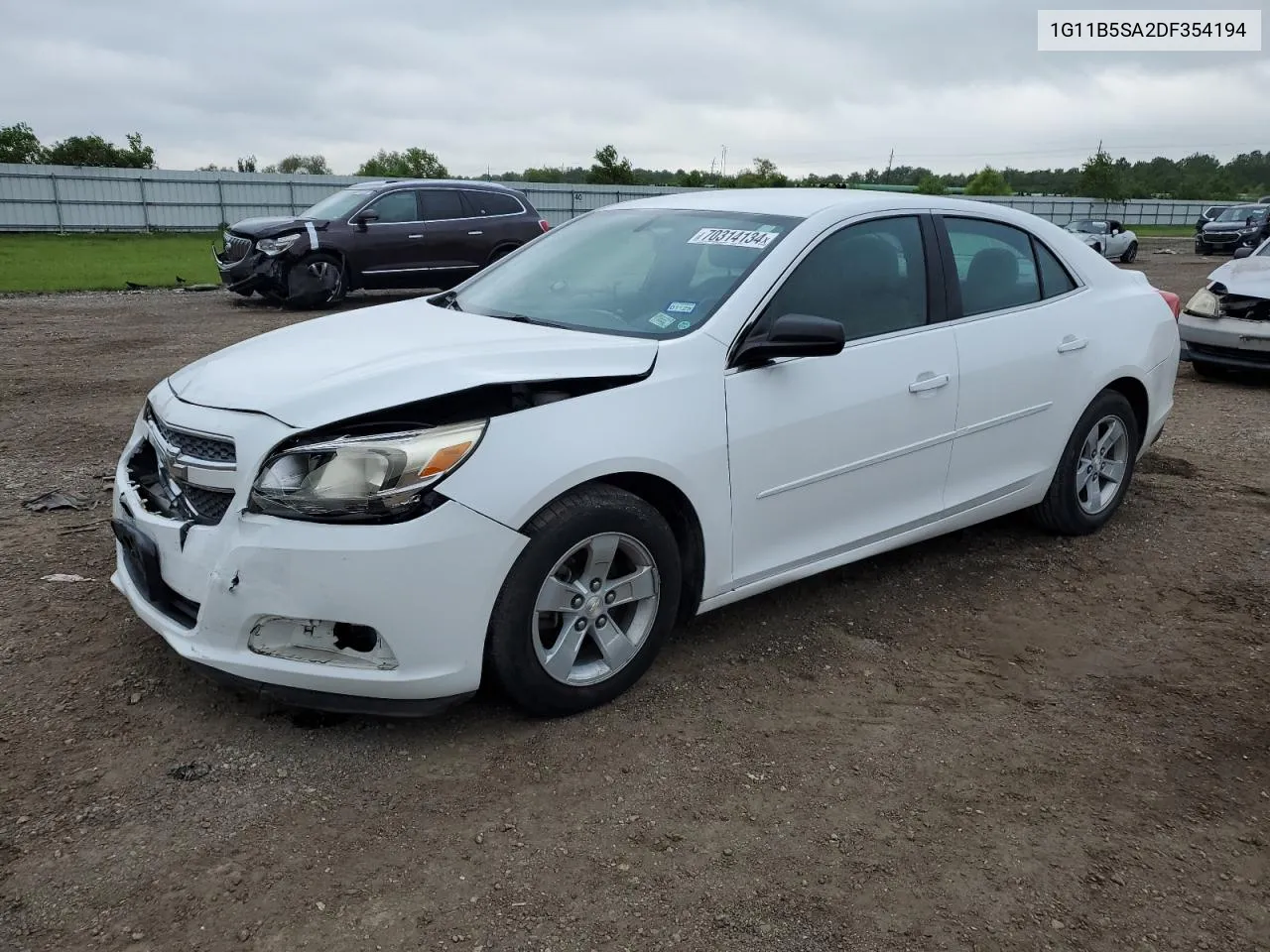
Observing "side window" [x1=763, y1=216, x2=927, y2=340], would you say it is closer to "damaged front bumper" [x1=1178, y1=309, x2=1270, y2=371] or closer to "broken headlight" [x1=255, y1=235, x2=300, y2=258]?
"damaged front bumper" [x1=1178, y1=309, x2=1270, y2=371]

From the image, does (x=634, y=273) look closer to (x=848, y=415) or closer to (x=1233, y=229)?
(x=848, y=415)

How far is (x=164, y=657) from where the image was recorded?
3.70 m

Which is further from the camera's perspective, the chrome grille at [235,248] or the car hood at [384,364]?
the chrome grille at [235,248]

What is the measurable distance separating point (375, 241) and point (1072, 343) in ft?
36.7

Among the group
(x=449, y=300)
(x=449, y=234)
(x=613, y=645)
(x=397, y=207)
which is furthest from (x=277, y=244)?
(x=613, y=645)

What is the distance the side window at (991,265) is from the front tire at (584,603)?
1894 millimetres

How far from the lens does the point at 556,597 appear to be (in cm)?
322

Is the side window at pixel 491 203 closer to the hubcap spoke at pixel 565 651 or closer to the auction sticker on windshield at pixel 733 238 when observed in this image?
the auction sticker on windshield at pixel 733 238

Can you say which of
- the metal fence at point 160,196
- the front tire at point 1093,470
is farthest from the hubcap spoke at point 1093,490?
the metal fence at point 160,196

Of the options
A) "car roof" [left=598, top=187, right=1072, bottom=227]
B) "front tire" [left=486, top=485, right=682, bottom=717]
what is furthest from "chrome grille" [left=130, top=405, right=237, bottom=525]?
"car roof" [left=598, top=187, right=1072, bottom=227]

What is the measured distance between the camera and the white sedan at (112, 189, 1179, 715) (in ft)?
9.77

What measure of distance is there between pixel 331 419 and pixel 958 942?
211 cm

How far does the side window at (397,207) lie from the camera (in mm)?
14297

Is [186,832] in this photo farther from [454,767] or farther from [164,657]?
[164,657]
